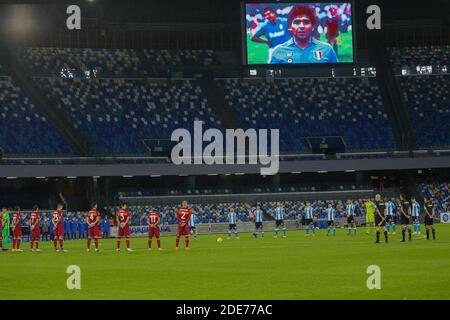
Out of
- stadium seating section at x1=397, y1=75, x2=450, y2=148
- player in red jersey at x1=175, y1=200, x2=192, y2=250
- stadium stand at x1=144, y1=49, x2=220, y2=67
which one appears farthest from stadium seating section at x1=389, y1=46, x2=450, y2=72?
player in red jersey at x1=175, y1=200, x2=192, y2=250

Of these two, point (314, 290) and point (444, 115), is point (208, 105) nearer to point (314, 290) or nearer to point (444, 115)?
point (444, 115)

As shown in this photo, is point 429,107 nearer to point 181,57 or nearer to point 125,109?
point 181,57

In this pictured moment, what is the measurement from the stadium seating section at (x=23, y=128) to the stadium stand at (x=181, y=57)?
1548cm

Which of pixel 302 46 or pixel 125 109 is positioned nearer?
pixel 302 46

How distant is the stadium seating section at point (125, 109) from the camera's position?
79188mm

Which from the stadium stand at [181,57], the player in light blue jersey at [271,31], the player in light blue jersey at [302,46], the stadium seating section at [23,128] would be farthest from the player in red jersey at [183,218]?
the stadium stand at [181,57]

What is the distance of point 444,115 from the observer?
86.2 meters

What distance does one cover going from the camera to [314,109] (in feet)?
284

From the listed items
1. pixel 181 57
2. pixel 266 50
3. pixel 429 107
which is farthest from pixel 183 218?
pixel 429 107

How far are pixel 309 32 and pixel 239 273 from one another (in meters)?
50.7

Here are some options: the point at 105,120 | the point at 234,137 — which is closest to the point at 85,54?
the point at 105,120

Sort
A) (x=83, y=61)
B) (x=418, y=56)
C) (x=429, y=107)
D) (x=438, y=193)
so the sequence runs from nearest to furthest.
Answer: (x=438, y=193)
(x=83, y=61)
(x=429, y=107)
(x=418, y=56)

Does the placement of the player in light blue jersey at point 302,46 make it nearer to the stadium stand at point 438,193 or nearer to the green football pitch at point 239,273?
the stadium stand at point 438,193

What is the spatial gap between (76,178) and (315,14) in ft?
85.8
